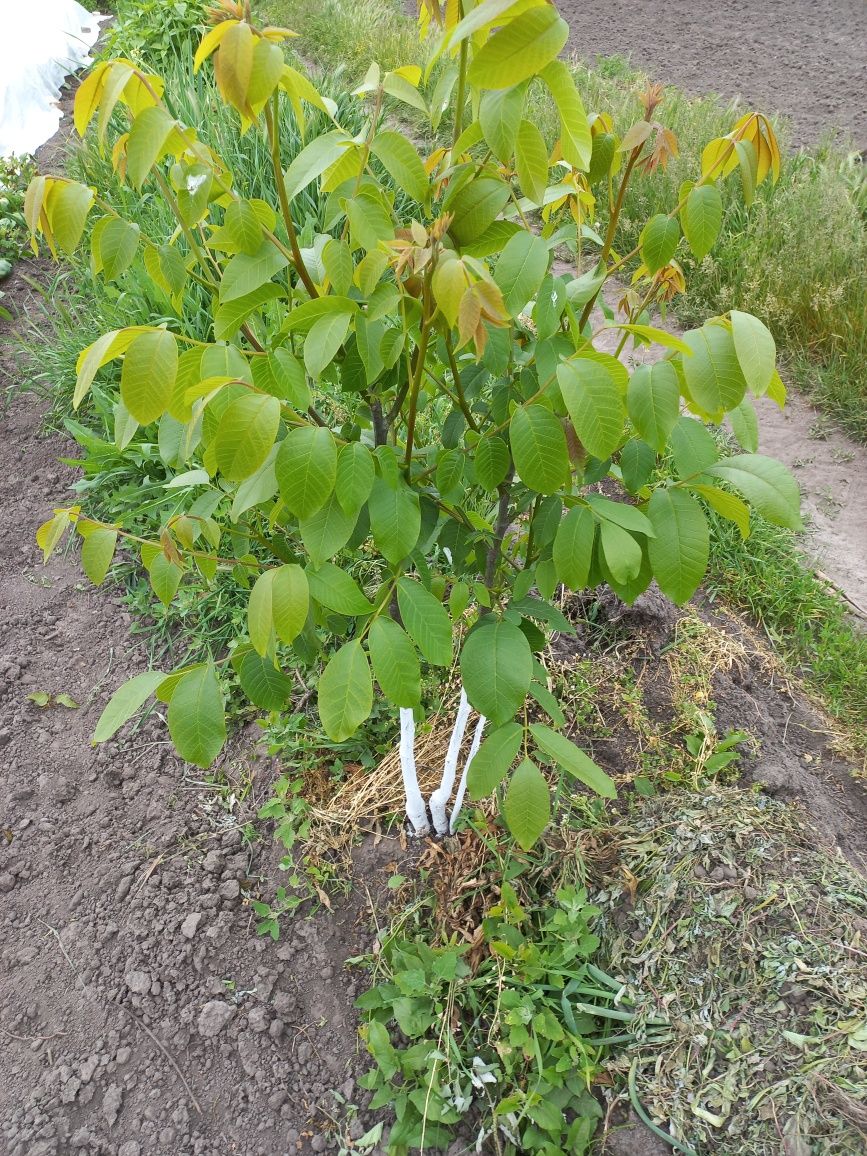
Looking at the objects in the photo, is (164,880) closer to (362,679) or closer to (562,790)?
(562,790)

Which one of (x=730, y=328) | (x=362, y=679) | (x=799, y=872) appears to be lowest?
(x=799, y=872)

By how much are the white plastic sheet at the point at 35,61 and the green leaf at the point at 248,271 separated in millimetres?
5389

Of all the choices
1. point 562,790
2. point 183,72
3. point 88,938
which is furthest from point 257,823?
point 183,72

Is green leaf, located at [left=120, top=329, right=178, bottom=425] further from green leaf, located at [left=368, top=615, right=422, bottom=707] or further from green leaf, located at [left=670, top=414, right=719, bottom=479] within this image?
green leaf, located at [left=670, top=414, right=719, bottom=479]

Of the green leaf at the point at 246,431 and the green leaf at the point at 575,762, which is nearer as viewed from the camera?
the green leaf at the point at 246,431

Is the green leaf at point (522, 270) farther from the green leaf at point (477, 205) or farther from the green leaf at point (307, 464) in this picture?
the green leaf at point (307, 464)

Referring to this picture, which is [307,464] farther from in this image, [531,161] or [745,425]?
[745,425]

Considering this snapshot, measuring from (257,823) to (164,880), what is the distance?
271 mm

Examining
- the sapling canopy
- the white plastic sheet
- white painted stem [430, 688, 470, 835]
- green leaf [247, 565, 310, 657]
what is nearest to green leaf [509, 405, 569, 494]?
the sapling canopy

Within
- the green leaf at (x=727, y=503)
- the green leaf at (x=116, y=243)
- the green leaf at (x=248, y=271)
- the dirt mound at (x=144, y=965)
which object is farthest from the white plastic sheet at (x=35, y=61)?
the green leaf at (x=727, y=503)

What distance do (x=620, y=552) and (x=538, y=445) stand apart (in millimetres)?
186

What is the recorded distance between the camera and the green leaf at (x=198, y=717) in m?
1.10

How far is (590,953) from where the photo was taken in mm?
1689

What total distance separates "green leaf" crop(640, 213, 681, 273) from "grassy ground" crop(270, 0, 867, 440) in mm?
2785
